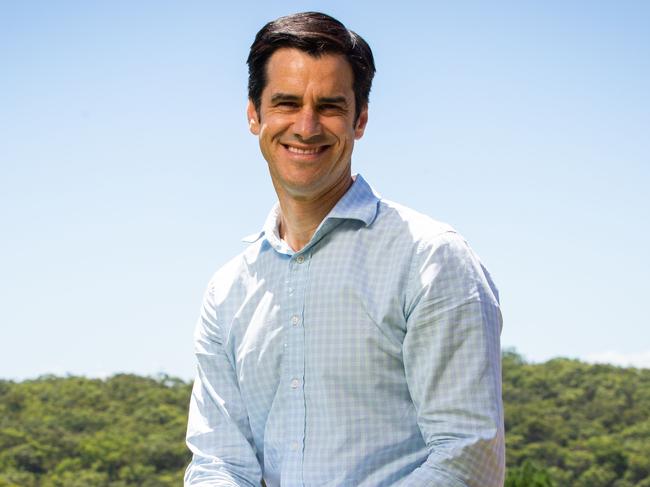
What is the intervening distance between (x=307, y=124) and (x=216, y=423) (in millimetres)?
692

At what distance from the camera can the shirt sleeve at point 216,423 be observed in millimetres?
2285

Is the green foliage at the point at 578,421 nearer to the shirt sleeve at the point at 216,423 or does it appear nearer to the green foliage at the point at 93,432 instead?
the green foliage at the point at 93,432

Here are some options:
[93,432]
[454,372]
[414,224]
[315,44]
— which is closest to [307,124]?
[315,44]

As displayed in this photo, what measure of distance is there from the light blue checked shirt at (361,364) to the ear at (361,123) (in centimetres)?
10

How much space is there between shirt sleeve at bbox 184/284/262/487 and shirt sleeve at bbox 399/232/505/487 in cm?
44

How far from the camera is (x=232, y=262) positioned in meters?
2.46

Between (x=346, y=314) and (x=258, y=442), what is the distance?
1.31 feet

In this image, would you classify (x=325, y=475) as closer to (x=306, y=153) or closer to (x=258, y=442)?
(x=258, y=442)

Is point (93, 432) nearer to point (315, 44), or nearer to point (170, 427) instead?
point (170, 427)

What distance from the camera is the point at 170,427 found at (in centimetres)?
3612

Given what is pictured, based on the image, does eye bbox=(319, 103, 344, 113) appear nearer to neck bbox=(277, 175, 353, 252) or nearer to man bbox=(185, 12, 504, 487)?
man bbox=(185, 12, 504, 487)

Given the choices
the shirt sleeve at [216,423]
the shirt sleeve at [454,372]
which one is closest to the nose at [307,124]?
the shirt sleeve at [454,372]

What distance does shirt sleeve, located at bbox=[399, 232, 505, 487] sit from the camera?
6.47 ft

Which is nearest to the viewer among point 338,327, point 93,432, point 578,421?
point 338,327
